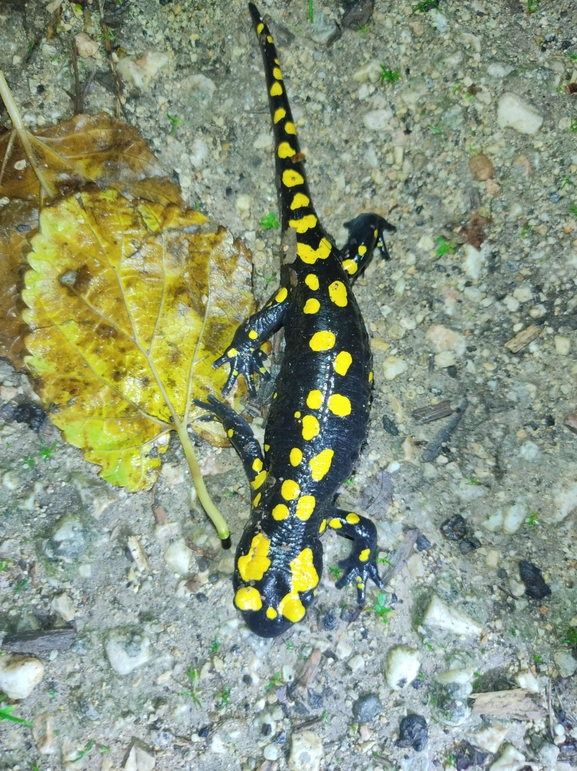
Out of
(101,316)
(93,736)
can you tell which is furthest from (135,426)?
(93,736)

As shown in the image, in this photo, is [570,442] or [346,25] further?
[346,25]

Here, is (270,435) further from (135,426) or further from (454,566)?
(454,566)

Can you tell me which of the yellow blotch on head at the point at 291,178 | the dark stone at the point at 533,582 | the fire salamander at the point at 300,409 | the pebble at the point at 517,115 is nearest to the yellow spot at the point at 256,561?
the fire salamander at the point at 300,409

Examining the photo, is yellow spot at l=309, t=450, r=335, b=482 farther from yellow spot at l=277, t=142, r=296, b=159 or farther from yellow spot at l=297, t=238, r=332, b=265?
yellow spot at l=277, t=142, r=296, b=159

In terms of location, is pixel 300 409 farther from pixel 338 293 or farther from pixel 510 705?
pixel 510 705

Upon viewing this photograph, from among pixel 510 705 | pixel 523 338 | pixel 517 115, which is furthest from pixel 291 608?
pixel 517 115

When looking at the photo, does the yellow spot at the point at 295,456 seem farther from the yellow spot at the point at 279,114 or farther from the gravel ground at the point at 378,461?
the yellow spot at the point at 279,114
